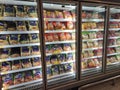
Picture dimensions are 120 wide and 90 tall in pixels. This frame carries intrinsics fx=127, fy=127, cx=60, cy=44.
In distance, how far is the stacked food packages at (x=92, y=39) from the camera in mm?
2373

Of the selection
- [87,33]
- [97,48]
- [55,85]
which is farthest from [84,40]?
[55,85]

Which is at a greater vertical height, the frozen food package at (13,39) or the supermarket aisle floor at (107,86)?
the frozen food package at (13,39)

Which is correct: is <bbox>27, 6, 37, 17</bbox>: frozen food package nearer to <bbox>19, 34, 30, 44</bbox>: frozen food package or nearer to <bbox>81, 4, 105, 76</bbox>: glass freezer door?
<bbox>19, 34, 30, 44</bbox>: frozen food package

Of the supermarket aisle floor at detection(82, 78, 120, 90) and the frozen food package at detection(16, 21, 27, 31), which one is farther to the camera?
the supermarket aisle floor at detection(82, 78, 120, 90)

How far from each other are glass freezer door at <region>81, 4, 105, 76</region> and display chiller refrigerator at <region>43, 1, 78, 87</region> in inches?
10.2

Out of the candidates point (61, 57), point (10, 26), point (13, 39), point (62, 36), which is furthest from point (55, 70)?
point (10, 26)

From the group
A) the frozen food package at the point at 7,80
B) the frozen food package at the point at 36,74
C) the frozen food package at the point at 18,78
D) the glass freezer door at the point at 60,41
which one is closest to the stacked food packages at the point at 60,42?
the glass freezer door at the point at 60,41

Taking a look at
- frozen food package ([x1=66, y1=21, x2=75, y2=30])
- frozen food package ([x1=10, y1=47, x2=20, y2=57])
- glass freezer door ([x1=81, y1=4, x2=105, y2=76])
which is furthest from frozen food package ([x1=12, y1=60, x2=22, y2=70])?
glass freezer door ([x1=81, y1=4, x2=105, y2=76])

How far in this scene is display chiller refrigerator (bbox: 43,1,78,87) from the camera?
2018 mm

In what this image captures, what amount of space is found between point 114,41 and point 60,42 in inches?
53.4

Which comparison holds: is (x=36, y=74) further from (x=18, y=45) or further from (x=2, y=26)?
(x=2, y=26)

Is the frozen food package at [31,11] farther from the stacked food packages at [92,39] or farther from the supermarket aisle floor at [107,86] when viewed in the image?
the supermarket aisle floor at [107,86]

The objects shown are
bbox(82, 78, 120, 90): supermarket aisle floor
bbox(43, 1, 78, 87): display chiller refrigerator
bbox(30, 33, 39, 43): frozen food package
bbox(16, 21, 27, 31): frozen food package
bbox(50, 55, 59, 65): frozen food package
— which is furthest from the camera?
bbox(82, 78, 120, 90): supermarket aisle floor

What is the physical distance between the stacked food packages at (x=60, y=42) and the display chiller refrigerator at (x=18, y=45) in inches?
8.8
